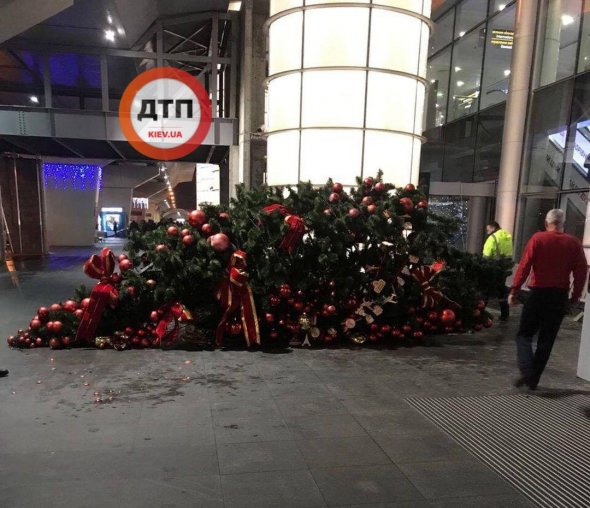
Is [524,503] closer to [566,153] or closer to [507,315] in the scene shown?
[507,315]

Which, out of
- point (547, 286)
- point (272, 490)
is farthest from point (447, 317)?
point (272, 490)

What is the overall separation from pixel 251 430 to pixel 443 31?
59.8ft

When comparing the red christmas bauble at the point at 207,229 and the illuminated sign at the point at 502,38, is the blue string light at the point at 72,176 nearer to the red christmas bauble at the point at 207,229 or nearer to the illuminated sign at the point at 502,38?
the illuminated sign at the point at 502,38

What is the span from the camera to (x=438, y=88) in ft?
57.6

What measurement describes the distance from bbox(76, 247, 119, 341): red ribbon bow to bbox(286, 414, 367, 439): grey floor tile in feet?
9.05

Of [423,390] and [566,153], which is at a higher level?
[566,153]

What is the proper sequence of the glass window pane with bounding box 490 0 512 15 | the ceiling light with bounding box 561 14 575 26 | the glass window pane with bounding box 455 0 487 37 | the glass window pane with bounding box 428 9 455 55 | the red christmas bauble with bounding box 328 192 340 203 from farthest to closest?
the glass window pane with bounding box 428 9 455 55 < the glass window pane with bounding box 455 0 487 37 < the glass window pane with bounding box 490 0 512 15 < the ceiling light with bounding box 561 14 575 26 < the red christmas bauble with bounding box 328 192 340 203

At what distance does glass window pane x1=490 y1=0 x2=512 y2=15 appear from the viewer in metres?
13.3

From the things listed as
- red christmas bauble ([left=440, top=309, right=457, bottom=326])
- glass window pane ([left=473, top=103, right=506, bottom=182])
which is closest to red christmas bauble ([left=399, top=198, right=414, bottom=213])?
red christmas bauble ([left=440, top=309, right=457, bottom=326])

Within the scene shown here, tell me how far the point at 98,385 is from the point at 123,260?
1.74 m

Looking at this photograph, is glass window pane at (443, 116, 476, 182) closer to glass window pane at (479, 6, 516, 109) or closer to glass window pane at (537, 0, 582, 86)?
glass window pane at (479, 6, 516, 109)

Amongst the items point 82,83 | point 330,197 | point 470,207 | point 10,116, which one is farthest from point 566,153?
point 82,83

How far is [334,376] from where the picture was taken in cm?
440

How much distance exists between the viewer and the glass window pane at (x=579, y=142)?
33.0 ft
